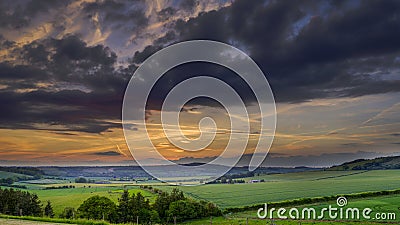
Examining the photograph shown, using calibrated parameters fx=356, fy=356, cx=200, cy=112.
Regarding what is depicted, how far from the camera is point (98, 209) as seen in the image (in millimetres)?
69625

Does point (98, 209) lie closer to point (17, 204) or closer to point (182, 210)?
point (17, 204)

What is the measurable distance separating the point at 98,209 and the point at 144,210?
9084 millimetres

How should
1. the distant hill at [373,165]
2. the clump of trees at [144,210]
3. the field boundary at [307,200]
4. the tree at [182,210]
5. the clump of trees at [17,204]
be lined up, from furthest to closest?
the distant hill at [373,165] < the field boundary at [307,200] < the clump of trees at [144,210] < the tree at [182,210] < the clump of trees at [17,204]

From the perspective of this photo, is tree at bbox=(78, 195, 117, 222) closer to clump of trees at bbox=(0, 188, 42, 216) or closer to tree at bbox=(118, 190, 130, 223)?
tree at bbox=(118, 190, 130, 223)

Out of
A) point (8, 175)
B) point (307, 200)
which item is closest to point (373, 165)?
point (307, 200)

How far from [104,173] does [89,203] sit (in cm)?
9790

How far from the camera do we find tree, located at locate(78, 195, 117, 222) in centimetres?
6756

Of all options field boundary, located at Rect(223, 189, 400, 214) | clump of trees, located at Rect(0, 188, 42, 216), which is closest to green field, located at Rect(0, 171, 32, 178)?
clump of trees, located at Rect(0, 188, 42, 216)

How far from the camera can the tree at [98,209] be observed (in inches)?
2660

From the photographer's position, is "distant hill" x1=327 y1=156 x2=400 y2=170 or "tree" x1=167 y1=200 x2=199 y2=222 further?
"distant hill" x1=327 y1=156 x2=400 y2=170

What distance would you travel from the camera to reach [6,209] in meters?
61.4

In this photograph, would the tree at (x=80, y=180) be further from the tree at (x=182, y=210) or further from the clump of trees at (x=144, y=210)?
the tree at (x=182, y=210)

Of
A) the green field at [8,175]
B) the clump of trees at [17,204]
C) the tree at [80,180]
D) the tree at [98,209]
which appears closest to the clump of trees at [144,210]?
the tree at [98,209]

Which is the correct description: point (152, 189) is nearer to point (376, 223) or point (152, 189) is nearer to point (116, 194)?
point (116, 194)
